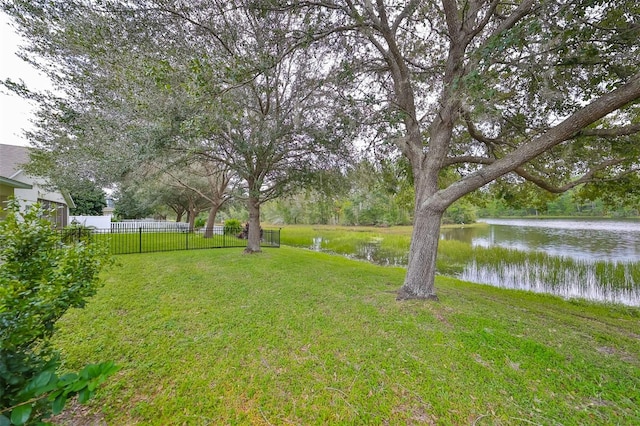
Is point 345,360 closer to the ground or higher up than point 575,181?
closer to the ground

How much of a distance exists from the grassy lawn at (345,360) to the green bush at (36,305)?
37.0 inches

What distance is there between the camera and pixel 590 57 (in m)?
3.71

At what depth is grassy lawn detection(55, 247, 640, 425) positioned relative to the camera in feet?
6.43

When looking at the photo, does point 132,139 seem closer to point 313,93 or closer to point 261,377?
point 313,93

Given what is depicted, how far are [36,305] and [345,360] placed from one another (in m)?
2.51

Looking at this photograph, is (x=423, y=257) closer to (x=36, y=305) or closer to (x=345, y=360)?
(x=345, y=360)

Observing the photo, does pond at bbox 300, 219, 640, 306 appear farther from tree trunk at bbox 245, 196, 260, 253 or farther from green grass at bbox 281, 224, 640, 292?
tree trunk at bbox 245, 196, 260, 253

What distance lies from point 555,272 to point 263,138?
11.5 meters

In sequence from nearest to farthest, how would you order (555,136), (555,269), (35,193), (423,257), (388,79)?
1. (555,136)
2. (423,257)
3. (388,79)
4. (555,269)
5. (35,193)

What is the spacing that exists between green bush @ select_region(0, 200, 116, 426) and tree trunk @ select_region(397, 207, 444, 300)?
13.4 ft

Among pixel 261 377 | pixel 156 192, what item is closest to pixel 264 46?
pixel 261 377

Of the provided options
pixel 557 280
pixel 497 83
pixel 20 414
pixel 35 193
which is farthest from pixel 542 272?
pixel 35 193

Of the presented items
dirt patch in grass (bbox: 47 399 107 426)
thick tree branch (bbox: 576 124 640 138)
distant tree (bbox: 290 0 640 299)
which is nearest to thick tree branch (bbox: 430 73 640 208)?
distant tree (bbox: 290 0 640 299)

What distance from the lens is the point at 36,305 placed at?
4.61 ft
